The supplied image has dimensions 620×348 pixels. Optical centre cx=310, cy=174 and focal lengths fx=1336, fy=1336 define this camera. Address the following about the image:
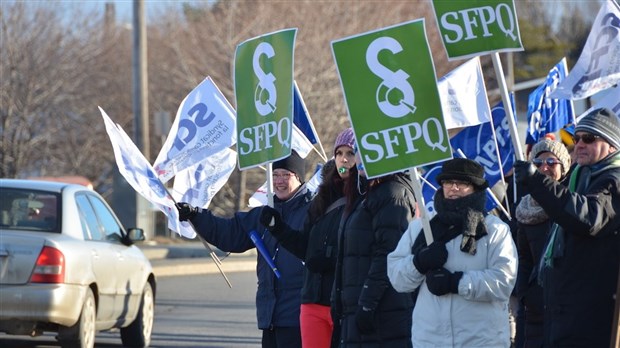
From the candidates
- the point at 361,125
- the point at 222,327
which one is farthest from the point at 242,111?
the point at 222,327

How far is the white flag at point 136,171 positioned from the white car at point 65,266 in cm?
226

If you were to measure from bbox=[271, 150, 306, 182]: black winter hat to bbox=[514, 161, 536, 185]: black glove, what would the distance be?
8.86 ft

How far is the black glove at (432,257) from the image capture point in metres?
6.13

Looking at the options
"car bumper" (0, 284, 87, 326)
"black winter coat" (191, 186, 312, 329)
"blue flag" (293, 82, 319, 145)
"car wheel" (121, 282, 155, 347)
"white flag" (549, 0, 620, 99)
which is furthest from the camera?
"car wheel" (121, 282, 155, 347)

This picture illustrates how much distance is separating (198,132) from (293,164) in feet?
4.69

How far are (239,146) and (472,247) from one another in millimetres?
2762

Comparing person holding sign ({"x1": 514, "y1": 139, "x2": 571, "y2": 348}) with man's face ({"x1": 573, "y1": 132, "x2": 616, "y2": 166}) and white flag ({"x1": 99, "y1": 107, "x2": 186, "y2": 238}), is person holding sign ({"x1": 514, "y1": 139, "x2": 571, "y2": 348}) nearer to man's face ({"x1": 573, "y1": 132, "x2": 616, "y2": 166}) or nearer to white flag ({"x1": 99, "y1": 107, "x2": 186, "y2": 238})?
man's face ({"x1": 573, "y1": 132, "x2": 616, "y2": 166})

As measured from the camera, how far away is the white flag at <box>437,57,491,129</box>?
1116 centimetres

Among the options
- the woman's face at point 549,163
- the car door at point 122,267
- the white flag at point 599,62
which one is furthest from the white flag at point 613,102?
the car door at point 122,267

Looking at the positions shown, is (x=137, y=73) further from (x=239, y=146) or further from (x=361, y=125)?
(x=361, y=125)

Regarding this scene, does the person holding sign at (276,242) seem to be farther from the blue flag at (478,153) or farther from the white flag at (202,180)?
the blue flag at (478,153)

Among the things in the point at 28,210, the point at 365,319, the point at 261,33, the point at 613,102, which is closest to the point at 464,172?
the point at 365,319

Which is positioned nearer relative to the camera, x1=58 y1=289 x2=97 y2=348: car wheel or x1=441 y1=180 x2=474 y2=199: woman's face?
x1=441 y1=180 x2=474 y2=199: woman's face

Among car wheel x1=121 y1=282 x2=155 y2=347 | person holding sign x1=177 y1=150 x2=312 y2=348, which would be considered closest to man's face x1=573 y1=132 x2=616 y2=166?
person holding sign x1=177 y1=150 x2=312 y2=348
